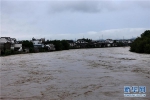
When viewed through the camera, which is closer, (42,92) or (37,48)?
(42,92)

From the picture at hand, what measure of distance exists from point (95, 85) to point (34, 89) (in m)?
1.94

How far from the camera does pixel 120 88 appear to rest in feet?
20.4

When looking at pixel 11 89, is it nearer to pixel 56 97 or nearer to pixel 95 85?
pixel 56 97

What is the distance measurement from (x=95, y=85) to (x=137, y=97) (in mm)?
1997

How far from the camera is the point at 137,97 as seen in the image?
16.1 feet

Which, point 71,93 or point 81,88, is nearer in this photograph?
point 71,93

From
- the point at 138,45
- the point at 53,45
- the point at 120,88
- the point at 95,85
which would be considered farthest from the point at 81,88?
the point at 53,45

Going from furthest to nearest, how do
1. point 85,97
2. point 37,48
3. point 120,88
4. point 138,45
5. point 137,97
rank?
point 37,48
point 138,45
point 120,88
point 85,97
point 137,97

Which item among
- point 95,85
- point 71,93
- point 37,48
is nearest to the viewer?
point 71,93

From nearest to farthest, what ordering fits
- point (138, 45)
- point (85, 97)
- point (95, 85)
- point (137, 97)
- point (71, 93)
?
1. point (137, 97)
2. point (85, 97)
3. point (71, 93)
4. point (95, 85)
5. point (138, 45)

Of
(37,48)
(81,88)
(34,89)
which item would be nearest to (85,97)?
(81,88)

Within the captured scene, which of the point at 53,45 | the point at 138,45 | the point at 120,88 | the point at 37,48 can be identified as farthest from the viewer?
the point at 53,45

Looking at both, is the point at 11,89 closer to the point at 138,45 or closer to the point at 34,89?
the point at 34,89

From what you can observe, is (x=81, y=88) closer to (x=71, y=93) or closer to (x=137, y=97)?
(x=71, y=93)
